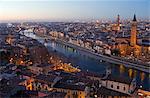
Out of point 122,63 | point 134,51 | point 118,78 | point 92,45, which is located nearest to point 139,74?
point 122,63

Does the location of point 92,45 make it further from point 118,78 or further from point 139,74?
point 118,78

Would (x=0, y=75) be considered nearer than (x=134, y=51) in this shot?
Yes

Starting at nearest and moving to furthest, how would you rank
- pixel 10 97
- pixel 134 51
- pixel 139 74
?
1. pixel 10 97
2. pixel 139 74
3. pixel 134 51

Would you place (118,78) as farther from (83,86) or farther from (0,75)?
(0,75)

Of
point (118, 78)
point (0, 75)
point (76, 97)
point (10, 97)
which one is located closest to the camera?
point (10, 97)

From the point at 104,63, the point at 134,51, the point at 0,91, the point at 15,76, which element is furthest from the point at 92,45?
the point at 0,91

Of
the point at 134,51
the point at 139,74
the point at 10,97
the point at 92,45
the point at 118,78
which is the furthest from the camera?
the point at 92,45

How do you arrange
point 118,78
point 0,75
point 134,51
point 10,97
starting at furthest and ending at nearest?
point 134,51 → point 0,75 → point 118,78 → point 10,97

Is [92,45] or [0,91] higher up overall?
[0,91]

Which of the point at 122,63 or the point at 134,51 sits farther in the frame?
the point at 134,51

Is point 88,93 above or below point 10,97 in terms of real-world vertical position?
below
